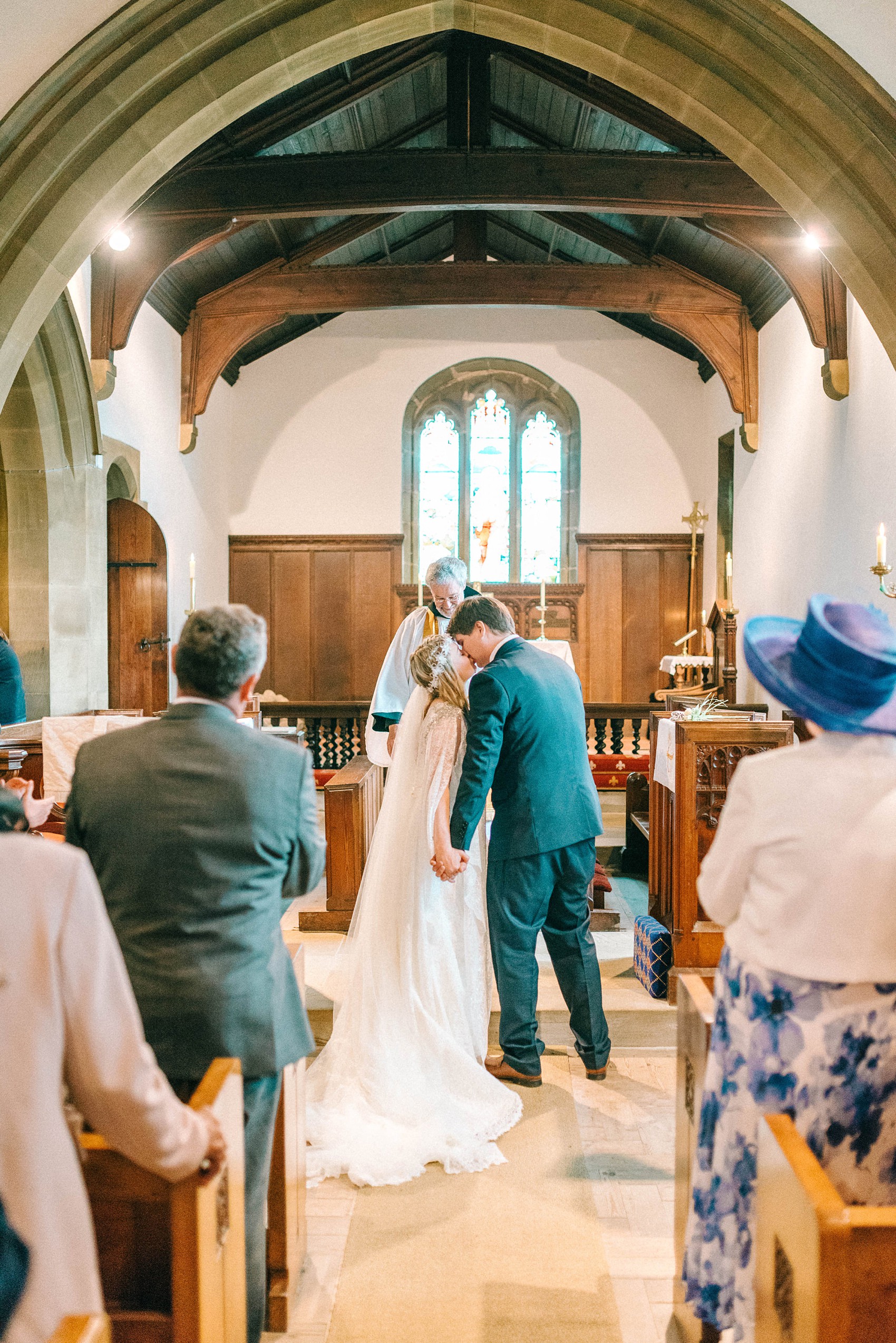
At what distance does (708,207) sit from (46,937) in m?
6.54

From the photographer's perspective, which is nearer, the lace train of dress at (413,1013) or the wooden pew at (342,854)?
the lace train of dress at (413,1013)

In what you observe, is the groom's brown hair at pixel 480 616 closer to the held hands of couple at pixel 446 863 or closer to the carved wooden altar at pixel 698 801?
the held hands of couple at pixel 446 863

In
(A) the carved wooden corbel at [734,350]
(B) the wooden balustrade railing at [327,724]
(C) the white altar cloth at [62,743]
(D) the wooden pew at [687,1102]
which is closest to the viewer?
(D) the wooden pew at [687,1102]

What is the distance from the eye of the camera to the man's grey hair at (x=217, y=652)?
5.01 ft

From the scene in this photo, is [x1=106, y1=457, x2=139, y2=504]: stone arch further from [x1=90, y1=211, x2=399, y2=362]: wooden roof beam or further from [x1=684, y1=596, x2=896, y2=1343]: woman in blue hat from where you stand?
[x1=684, y1=596, x2=896, y2=1343]: woman in blue hat

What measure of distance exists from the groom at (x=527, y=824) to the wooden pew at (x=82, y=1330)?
1.88 metres

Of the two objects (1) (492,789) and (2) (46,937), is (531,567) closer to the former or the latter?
(1) (492,789)

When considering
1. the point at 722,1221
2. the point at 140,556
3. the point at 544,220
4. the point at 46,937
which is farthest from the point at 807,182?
the point at 544,220

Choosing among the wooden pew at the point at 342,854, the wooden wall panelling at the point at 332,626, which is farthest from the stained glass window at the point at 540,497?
the wooden pew at the point at 342,854

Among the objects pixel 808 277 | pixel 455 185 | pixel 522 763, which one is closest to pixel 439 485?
pixel 455 185

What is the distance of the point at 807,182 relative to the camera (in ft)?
12.9

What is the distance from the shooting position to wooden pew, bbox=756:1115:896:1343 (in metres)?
1.12

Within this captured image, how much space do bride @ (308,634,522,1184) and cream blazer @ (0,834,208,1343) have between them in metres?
1.55

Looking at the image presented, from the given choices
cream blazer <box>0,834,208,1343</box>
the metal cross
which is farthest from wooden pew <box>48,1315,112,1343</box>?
the metal cross
